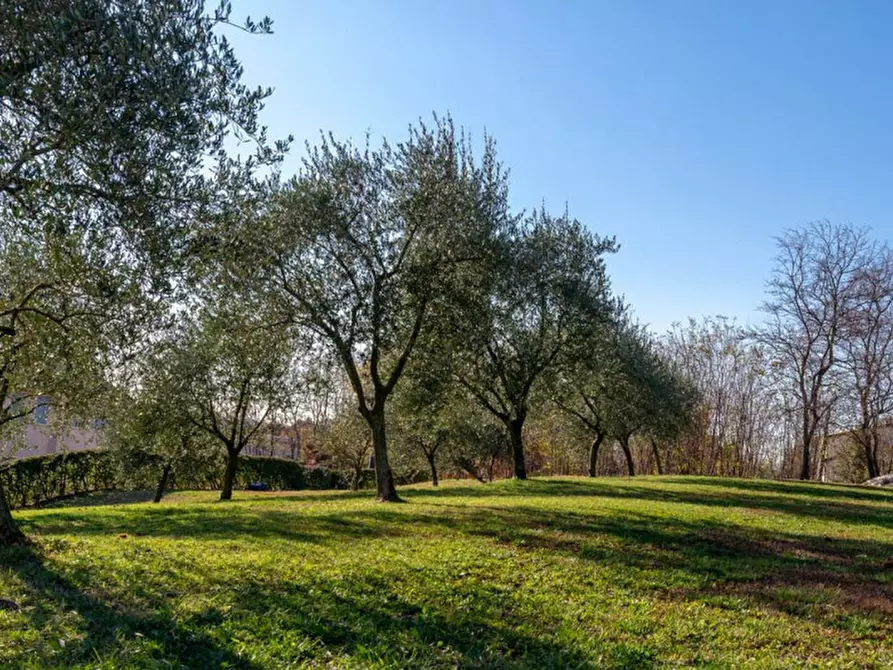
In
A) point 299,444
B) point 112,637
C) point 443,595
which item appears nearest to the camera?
point 112,637

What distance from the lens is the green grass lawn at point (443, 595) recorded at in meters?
5.11

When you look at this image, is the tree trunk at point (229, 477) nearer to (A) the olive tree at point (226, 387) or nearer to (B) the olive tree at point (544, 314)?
(A) the olive tree at point (226, 387)

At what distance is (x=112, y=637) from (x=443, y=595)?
3.33 meters

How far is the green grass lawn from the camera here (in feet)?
16.8

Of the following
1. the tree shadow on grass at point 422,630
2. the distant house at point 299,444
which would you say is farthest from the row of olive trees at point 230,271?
the distant house at point 299,444

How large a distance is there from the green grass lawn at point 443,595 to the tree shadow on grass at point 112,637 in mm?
21

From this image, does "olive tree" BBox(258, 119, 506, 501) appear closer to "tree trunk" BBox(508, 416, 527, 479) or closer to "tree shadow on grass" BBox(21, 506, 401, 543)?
"tree shadow on grass" BBox(21, 506, 401, 543)

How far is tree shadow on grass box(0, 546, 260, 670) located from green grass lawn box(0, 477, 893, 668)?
0.8 inches

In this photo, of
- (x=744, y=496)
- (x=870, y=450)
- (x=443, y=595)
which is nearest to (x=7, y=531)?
(x=443, y=595)

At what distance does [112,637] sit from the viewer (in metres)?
4.99

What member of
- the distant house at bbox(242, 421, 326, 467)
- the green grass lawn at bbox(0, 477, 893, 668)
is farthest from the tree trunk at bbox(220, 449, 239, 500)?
the distant house at bbox(242, 421, 326, 467)

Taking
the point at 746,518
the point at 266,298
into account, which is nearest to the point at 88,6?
the point at 266,298

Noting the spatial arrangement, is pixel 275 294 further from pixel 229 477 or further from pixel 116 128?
pixel 229 477

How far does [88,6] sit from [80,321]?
6.22 metres
